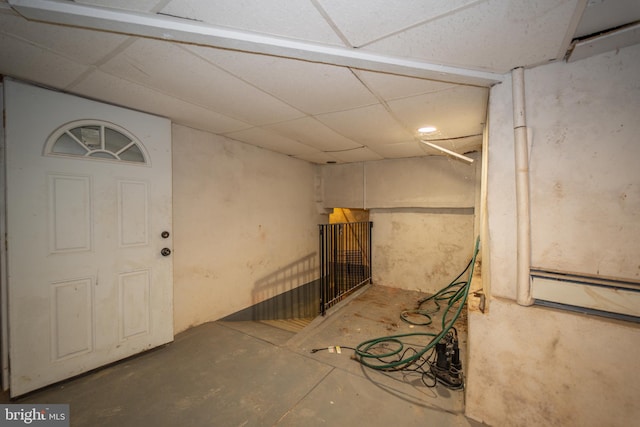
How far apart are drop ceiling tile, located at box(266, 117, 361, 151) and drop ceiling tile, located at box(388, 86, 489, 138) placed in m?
0.86

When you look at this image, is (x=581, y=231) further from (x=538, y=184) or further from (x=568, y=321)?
(x=568, y=321)

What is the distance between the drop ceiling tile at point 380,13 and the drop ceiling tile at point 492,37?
0.06m

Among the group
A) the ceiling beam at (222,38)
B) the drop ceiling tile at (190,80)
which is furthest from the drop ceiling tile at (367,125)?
the ceiling beam at (222,38)

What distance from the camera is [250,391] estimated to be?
6.43ft

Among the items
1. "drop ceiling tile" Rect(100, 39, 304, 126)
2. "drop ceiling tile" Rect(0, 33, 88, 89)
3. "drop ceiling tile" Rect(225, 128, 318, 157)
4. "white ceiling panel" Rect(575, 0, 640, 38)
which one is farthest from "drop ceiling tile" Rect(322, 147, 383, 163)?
"drop ceiling tile" Rect(0, 33, 88, 89)

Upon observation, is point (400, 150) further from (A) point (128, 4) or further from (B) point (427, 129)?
(A) point (128, 4)

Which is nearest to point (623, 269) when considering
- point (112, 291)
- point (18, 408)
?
point (112, 291)

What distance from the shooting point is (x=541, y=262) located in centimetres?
148

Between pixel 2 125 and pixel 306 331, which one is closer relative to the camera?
pixel 2 125

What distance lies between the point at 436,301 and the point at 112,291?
4181 mm

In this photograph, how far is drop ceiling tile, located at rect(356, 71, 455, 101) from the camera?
1653 millimetres

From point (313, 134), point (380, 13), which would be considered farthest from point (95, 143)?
point (380, 13)

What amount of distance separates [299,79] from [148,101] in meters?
1.43

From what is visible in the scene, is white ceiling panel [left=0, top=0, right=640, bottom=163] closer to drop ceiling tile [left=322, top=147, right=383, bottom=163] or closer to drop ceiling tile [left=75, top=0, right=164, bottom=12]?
drop ceiling tile [left=75, top=0, right=164, bottom=12]
